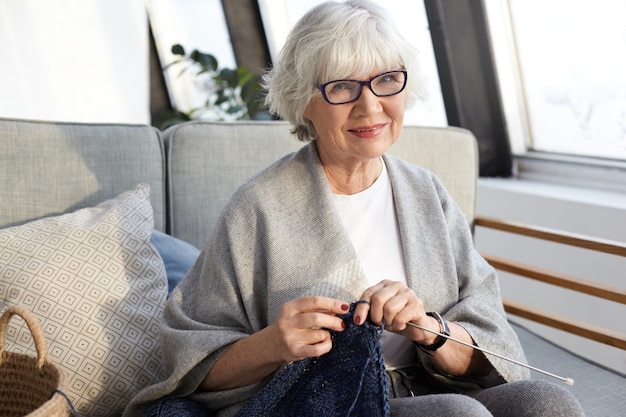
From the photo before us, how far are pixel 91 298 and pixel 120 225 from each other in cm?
19

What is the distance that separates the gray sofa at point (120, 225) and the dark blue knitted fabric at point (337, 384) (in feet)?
1.35

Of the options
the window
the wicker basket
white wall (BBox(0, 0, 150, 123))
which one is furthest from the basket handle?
the window

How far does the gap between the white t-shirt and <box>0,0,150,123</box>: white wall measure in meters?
1.56

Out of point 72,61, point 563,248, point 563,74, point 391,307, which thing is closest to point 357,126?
point 391,307

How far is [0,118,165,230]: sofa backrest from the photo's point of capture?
6.16 feet

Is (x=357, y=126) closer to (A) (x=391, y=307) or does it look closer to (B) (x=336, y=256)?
(B) (x=336, y=256)

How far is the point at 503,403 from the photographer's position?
1419mm

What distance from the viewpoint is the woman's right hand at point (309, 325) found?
52.2 inches

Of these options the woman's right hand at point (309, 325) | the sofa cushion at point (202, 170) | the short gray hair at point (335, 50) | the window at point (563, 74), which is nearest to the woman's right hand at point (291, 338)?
the woman's right hand at point (309, 325)

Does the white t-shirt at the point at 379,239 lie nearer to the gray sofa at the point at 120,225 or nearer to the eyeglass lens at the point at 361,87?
the eyeglass lens at the point at 361,87

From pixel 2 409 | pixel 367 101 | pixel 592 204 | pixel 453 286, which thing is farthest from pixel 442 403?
pixel 592 204

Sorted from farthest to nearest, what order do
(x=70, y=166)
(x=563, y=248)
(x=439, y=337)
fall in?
1. (x=563, y=248)
2. (x=70, y=166)
3. (x=439, y=337)

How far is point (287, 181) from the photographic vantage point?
1626 millimetres

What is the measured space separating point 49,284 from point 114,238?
0.58 feet
